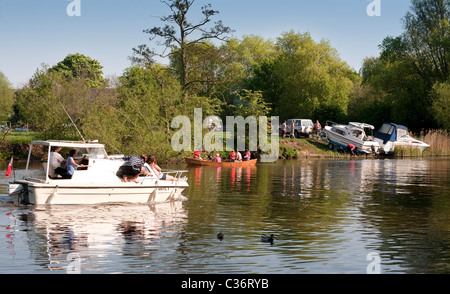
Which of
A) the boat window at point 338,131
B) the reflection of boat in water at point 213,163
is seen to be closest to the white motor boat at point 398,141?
the boat window at point 338,131

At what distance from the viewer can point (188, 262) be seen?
15.4m

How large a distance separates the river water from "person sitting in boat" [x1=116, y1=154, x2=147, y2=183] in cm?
127

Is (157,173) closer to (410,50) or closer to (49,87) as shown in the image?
(49,87)

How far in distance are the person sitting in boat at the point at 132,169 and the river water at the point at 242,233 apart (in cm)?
127

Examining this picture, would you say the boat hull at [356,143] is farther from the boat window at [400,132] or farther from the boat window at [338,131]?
the boat window at [400,132]

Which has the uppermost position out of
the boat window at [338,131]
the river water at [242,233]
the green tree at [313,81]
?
the green tree at [313,81]

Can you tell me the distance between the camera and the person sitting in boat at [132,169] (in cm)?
2548

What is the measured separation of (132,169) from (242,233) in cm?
773

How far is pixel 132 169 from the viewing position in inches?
1006

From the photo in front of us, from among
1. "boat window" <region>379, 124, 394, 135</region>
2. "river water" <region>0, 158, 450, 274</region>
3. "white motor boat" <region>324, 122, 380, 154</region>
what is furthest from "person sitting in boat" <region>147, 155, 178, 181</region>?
"boat window" <region>379, 124, 394, 135</region>

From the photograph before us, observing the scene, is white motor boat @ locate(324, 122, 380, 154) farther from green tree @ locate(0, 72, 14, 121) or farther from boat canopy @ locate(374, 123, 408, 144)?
green tree @ locate(0, 72, 14, 121)

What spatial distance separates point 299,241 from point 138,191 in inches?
370
